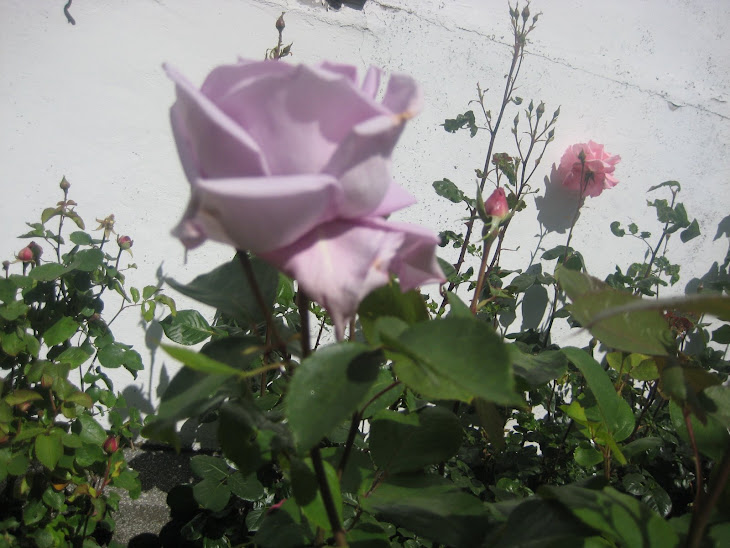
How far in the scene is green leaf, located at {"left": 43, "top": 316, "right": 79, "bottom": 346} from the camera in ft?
3.23

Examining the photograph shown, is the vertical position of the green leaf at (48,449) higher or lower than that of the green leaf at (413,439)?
lower

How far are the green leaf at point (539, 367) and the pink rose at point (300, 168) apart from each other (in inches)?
7.4

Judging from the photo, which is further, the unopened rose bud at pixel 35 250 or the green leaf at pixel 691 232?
the green leaf at pixel 691 232

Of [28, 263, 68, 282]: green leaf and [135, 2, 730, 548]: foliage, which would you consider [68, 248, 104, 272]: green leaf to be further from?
[135, 2, 730, 548]: foliage

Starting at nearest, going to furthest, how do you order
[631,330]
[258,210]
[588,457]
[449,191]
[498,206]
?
1. [258,210]
2. [631,330]
3. [588,457]
4. [498,206]
5. [449,191]

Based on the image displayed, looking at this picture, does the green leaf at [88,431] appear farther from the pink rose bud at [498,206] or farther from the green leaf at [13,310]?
the pink rose bud at [498,206]

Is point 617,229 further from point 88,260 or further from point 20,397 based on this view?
point 20,397

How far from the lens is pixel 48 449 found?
88 cm

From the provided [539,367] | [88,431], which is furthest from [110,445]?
[539,367]

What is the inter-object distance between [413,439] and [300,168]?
0.89ft

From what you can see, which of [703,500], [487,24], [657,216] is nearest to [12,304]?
[703,500]

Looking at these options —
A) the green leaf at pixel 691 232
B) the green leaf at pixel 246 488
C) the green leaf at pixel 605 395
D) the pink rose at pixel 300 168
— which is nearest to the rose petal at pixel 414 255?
the pink rose at pixel 300 168

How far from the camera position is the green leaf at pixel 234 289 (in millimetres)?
337

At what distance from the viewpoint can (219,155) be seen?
9.4 inches
